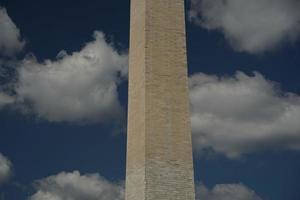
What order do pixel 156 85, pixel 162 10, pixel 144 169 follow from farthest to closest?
pixel 162 10 → pixel 156 85 → pixel 144 169

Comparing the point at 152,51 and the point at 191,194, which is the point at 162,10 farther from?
the point at 191,194

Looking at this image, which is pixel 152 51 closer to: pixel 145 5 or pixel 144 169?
pixel 145 5

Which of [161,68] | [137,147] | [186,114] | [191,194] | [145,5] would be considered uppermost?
[145,5]

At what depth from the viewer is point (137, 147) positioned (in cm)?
2386

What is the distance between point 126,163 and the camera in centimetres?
2469

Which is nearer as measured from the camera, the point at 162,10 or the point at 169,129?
the point at 169,129

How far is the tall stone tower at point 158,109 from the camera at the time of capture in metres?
23.4

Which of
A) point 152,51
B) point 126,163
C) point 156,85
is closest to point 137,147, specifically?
point 126,163

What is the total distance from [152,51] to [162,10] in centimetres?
231

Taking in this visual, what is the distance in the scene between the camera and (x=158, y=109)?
24141mm

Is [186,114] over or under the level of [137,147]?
over

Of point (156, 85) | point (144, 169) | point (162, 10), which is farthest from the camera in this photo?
point (162, 10)

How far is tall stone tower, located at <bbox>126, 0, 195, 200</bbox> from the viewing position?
23359 mm

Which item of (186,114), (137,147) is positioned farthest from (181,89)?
(137,147)
